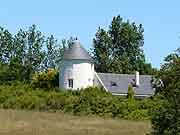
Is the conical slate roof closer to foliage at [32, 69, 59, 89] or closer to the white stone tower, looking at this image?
the white stone tower

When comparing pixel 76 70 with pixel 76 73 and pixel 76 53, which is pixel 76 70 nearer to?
pixel 76 73

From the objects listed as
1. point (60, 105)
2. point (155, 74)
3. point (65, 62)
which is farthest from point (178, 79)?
point (65, 62)

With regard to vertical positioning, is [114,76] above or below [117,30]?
below

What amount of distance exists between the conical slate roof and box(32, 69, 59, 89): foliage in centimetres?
280

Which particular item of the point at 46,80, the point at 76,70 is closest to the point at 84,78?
the point at 76,70

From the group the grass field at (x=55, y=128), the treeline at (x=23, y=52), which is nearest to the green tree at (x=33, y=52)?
the treeline at (x=23, y=52)

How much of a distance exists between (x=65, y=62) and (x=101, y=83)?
5464mm

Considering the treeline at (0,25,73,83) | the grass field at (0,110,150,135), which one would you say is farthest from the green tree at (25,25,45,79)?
the grass field at (0,110,150,135)

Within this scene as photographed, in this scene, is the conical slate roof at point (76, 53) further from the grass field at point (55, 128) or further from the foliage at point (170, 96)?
the foliage at point (170, 96)

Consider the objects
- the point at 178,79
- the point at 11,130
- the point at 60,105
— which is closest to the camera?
the point at 178,79

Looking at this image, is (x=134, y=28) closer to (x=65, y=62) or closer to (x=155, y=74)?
(x=65, y=62)

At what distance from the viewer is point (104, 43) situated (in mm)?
102062

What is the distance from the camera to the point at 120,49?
10431 cm

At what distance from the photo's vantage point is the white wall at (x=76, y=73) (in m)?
79.2
